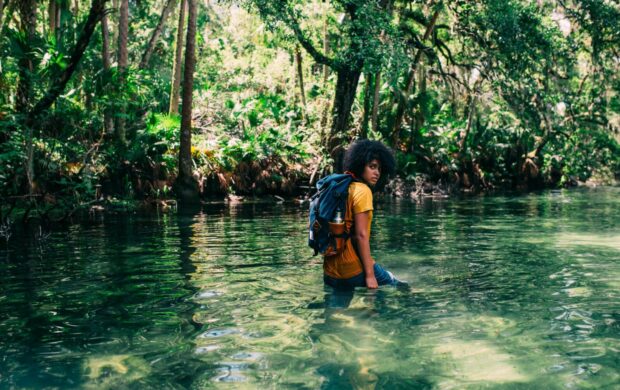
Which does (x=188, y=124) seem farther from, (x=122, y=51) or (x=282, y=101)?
(x=282, y=101)

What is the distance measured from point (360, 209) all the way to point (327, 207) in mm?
300

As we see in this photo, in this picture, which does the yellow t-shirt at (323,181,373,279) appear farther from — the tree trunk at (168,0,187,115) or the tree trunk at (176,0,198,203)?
the tree trunk at (168,0,187,115)

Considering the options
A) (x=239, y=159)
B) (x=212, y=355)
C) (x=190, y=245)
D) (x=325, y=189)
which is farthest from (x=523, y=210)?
(x=212, y=355)

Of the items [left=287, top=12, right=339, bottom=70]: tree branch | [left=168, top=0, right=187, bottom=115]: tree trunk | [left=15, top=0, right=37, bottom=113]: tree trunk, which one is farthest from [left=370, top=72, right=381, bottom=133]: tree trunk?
[left=15, top=0, right=37, bottom=113]: tree trunk

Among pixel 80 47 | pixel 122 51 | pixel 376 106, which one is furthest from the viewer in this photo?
pixel 376 106

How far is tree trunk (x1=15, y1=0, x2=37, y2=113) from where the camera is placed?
1326cm

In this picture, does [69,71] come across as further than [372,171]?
Yes

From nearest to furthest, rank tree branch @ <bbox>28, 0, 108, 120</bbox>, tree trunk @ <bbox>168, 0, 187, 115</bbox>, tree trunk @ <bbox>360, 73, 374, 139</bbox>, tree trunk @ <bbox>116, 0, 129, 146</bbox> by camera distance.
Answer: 1. tree branch @ <bbox>28, 0, 108, 120</bbox>
2. tree trunk @ <bbox>116, 0, 129, 146</bbox>
3. tree trunk @ <bbox>168, 0, 187, 115</bbox>
4. tree trunk @ <bbox>360, 73, 374, 139</bbox>

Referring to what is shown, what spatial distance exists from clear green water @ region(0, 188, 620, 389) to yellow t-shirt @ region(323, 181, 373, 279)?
270 millimetres

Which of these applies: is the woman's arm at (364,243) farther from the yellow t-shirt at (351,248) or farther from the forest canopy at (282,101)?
the forest canopy at (282,101)

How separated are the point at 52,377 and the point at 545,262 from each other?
6827 millimetres

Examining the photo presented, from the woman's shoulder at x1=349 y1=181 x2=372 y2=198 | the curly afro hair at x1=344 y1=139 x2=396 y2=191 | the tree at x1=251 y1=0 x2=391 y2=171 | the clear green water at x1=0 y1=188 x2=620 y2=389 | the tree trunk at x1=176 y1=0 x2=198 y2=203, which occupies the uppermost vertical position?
the tree at x1=251 y1=0 x2=391 y2=171

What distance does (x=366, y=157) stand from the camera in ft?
20.5

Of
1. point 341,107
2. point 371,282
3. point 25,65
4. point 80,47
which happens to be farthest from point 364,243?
point 341,107
